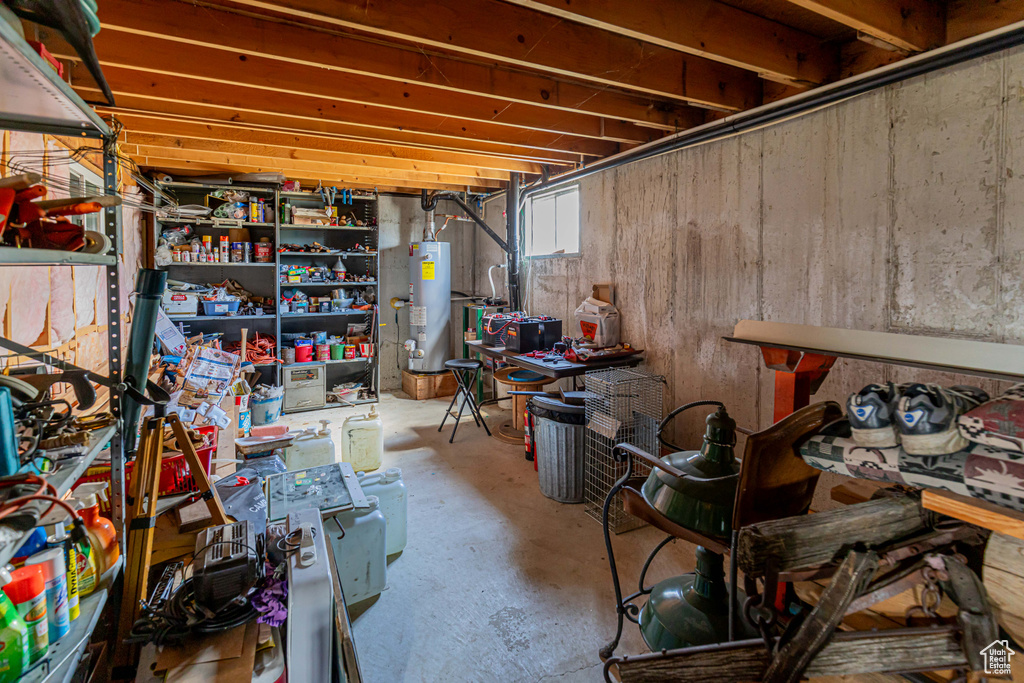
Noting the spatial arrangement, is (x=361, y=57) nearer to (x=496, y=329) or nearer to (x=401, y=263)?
(x=496, y=329)

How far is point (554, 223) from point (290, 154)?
2401mm

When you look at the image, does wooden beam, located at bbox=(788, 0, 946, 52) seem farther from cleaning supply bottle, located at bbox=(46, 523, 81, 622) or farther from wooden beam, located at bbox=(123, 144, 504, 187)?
wooden beam, located at bbox=(123, 144, 504, 187)

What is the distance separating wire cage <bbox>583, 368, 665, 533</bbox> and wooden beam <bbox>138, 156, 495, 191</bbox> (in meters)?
3.19

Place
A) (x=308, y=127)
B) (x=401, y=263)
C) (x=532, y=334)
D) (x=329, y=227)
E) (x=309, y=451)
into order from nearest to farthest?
1. (x=309, y=451)
2. (x=308, y=127)
3. (x=532, y=334)
4. (x=329, y=227)
5. (x=401, y=263)

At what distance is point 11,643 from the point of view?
800 millimetres

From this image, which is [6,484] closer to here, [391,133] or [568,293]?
[391,133]

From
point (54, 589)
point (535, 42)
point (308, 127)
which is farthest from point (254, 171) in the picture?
point (54, 589)

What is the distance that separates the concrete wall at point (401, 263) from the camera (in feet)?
19.6

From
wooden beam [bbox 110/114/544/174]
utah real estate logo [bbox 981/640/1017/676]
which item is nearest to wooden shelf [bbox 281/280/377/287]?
wooden beam [bbox 110/114/544/174]

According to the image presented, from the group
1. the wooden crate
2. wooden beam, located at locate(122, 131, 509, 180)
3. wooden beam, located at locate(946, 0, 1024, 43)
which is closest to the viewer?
wooden beam, located at locate(946, 0, 1024, 43)

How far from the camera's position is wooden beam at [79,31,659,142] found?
2.19 metres

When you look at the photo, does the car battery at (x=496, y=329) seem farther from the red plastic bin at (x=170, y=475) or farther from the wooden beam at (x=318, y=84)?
the red plastic bin at (x=170, y=475)

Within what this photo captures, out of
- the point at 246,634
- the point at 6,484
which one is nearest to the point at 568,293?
the point at 246,634

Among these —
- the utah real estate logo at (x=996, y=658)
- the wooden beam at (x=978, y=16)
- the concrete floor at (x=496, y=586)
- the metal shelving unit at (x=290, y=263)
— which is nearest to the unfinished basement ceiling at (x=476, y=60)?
the wooden beam at (x=978, y=16)
